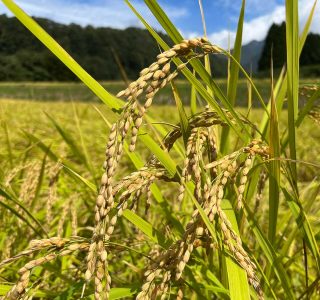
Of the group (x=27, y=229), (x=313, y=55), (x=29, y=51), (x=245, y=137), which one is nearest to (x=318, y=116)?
(x=245, y=137)

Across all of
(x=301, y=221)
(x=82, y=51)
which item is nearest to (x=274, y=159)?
(x=301, y=221)

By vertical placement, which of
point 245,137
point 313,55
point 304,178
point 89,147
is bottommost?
point 313,55

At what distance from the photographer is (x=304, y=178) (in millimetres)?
4172

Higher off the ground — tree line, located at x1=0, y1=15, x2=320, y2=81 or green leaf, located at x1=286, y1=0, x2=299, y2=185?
green leaf, located at x1=286, y1=0, x2=299, y2=185

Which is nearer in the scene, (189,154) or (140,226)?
(189,154)

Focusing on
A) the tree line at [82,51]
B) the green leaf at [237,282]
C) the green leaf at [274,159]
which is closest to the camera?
the green leaf at [237,282]

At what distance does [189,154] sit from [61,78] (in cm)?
5231

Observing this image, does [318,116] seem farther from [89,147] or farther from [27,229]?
[89,147]

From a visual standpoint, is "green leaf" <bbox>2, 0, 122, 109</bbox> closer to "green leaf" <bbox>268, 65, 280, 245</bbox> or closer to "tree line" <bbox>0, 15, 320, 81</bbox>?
→ "green leaf" <bbox>268, 65, 280, 245</bbox>

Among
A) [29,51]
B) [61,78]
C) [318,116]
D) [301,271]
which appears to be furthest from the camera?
[29,51]

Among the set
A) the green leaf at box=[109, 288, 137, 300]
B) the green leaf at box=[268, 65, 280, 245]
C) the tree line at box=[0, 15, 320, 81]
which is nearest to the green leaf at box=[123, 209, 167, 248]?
the green leaf at box=[109, 288, 137, 300]

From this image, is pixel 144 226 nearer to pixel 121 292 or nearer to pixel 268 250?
pixel 121 292

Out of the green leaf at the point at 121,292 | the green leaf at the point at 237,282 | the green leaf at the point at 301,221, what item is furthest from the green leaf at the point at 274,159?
the green leaf at the point at 121,292

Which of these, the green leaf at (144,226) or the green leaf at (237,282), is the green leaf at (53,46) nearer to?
the green leaf at (144,226)
